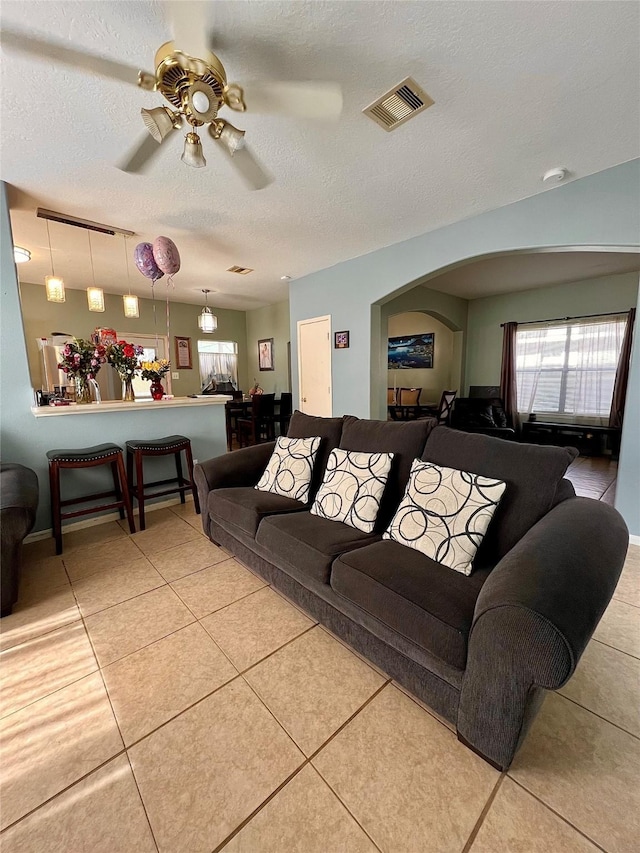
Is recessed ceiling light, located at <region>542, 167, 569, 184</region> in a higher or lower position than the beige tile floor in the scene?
higher

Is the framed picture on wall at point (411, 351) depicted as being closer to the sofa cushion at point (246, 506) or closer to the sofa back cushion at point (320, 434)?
the sofa back cushion at point (320, 434)

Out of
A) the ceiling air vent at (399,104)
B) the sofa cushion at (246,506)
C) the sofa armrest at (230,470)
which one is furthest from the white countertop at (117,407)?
the ceiling air vent at (399,104)

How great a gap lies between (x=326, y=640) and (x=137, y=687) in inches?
32.2

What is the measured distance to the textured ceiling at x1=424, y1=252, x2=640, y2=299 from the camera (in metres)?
4.14

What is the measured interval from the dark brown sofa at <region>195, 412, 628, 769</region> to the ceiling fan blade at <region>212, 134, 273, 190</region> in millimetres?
1561

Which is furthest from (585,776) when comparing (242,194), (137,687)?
(242,194)

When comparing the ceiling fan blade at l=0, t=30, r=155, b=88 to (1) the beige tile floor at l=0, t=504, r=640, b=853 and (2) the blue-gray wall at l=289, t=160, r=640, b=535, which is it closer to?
(1) the beige tile floor at l=0, t=504, r=640, b=853

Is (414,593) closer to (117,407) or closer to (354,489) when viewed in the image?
(354,489)

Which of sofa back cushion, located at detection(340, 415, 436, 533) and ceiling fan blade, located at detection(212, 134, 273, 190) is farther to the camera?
sofa back cushion, located at detection(340, 415, 436, 533)

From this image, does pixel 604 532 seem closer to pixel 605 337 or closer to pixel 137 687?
pixel 137 687

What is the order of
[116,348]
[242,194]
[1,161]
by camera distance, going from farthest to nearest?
1. [116,348]
2. [242,194]
3. [1,161]

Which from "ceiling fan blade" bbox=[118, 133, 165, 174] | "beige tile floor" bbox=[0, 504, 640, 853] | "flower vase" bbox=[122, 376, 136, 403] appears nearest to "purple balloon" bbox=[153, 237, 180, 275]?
"flower vase" bbox=[122, 376, 136, 403]

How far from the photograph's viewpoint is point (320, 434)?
240cm

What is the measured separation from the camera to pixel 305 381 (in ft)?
16.8
